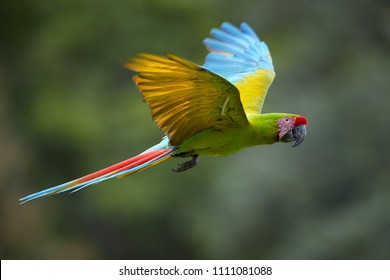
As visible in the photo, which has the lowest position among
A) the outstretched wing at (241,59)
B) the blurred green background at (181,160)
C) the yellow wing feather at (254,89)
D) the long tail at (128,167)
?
the long tail at (128,167)

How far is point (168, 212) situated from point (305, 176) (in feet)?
7.48

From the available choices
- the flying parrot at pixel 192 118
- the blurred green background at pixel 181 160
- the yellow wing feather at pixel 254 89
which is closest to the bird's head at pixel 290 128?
the flying parrot at pixel 192 118

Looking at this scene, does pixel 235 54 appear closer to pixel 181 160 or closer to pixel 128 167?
pixel 128 167

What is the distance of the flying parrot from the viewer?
286 centimetres

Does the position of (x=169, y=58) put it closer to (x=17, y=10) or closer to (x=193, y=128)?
(x=193, y=128)

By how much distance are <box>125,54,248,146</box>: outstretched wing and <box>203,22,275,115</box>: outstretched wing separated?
2.08 feet

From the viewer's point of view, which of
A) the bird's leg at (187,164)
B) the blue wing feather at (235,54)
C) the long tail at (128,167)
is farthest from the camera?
the blue wing feather at (235,54)

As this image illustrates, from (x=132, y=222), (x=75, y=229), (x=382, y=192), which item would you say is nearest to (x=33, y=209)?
(x=75, y=229)

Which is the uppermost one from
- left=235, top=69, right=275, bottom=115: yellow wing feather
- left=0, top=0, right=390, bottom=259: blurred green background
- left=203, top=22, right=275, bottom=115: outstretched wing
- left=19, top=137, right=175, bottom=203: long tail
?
left=0, top=0, right=390, bottom=259: blurred green background

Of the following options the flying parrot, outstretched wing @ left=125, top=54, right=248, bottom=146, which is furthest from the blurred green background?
outstretched wing @ left=125, top=54, right=248, bottom=146

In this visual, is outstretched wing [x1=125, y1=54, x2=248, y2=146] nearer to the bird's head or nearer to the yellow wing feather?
the bird's head

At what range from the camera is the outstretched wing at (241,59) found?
12.6 feet

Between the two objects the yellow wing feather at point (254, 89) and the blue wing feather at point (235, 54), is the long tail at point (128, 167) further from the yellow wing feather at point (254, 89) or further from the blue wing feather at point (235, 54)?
the blue wing feather at point (235, 54)

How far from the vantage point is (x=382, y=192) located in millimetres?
6523
